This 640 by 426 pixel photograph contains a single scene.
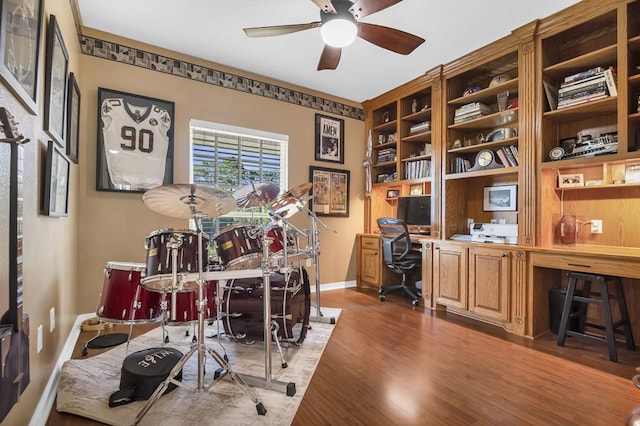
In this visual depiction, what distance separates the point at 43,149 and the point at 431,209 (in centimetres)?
373

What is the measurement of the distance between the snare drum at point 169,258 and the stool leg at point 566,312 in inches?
114

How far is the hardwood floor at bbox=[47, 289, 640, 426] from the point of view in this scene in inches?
65.9

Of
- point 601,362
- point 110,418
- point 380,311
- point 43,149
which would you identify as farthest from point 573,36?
point 110,418

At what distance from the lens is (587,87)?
2641 mm

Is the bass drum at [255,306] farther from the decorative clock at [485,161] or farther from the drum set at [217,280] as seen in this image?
the decorative clock at [485,161]

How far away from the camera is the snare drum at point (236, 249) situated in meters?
2.08

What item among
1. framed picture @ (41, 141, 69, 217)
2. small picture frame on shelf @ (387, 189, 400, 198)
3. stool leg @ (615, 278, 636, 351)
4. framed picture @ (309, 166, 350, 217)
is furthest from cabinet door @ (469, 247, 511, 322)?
framed picture @ (41, 141, 69, 217)

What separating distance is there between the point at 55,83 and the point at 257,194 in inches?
57.9

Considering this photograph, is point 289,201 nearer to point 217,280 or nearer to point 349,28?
point 217,280

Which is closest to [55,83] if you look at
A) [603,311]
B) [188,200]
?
[188,200]

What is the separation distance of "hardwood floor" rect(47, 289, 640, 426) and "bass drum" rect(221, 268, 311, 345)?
42 cm

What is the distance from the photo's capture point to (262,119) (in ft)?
13.2

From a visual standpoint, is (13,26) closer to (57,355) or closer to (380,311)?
(57,355)

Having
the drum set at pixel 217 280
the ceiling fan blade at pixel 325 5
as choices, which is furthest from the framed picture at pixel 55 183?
the ceiling fan blade at pixel 325 5
